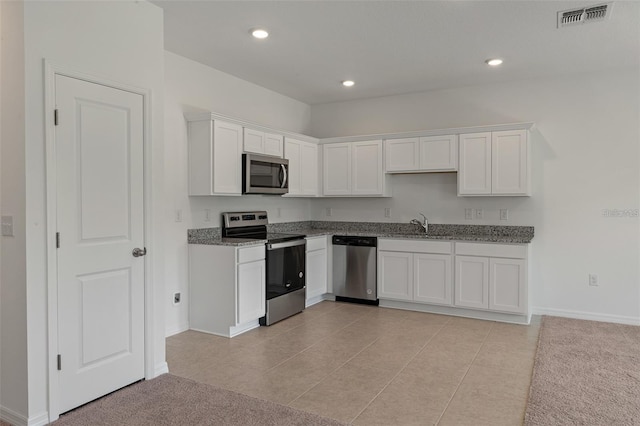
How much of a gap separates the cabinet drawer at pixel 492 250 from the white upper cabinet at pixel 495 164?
617 millimetres

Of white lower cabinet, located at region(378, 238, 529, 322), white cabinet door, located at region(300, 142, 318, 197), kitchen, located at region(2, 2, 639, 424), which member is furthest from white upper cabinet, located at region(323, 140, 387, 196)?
white lower cabinet, located at region(378, 238, 529, 322)

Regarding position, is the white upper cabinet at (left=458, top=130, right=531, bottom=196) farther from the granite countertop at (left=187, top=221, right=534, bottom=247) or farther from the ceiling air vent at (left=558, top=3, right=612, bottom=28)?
the ceiling air vent at (left=558, top=3, right=612, bottom=28)

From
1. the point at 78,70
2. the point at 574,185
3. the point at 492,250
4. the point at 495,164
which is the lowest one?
the point at 492,250

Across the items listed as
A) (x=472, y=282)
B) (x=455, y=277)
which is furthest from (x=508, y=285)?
(x=455, y=277)

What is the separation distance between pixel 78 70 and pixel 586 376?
4005mm

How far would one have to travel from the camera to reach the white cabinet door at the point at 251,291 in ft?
13.4

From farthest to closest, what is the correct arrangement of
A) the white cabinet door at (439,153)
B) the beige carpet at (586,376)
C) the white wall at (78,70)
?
the white cabinet door at (439,153) < the beige carpet at (586,376) < the white wall at (78,70)

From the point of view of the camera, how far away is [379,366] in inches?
133

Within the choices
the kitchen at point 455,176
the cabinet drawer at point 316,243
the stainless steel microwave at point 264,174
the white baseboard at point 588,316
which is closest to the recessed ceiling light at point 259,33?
the kitchen at point 455,176

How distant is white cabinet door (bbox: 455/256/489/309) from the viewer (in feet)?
15.2

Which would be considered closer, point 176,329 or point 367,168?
point 176,329

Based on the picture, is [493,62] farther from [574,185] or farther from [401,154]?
[574,185]

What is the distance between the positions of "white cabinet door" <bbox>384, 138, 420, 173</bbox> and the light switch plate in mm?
3967

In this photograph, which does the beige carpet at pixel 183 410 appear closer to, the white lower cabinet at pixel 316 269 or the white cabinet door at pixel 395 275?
the white lower cabinet at pixel 316 269
